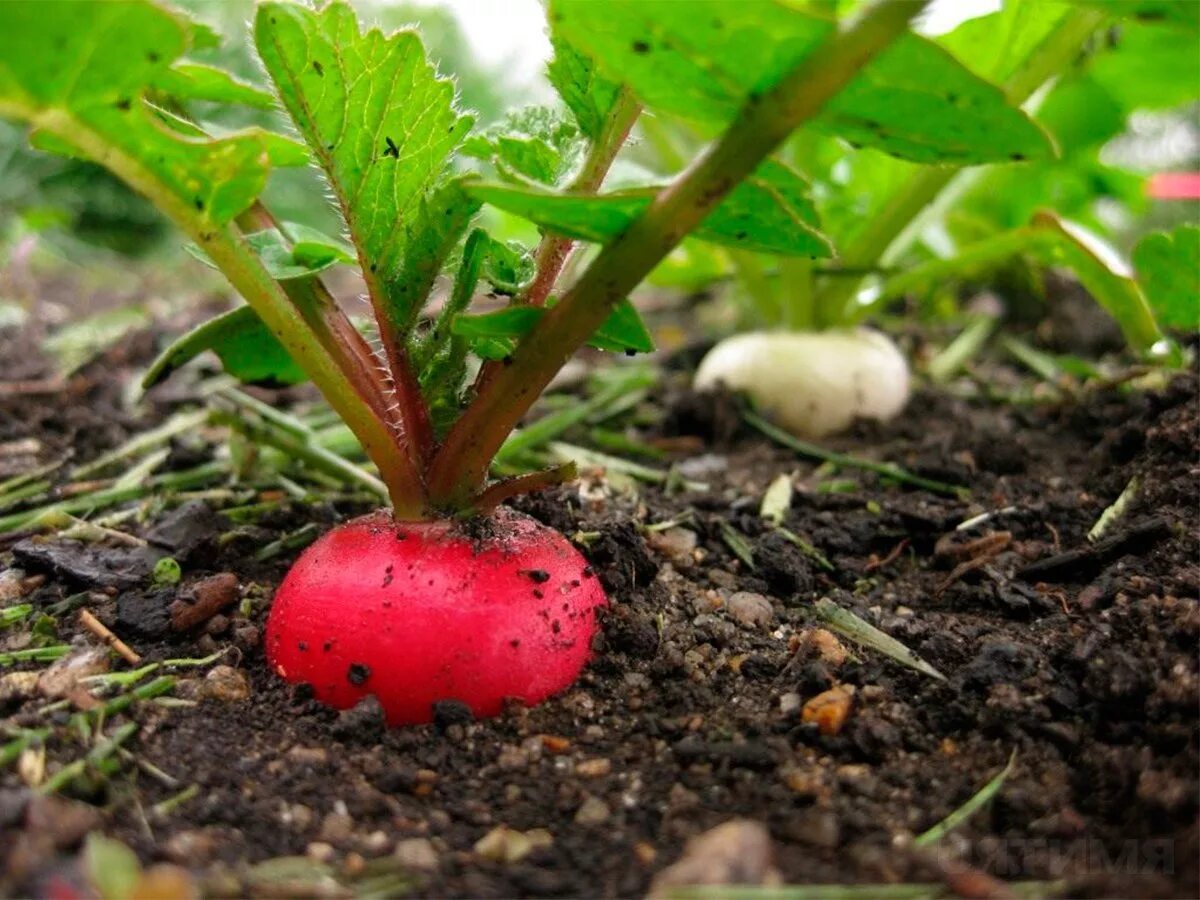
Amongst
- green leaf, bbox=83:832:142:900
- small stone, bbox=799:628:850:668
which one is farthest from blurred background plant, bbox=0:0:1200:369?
green leaf, bbox=83:832:142:900

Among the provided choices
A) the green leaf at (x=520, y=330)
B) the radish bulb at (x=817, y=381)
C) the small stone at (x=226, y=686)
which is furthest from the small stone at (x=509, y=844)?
the radish bulb at (x=817, y=381)

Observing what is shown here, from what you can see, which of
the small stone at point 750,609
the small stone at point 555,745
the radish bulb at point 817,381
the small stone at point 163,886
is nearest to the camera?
the small stone at point 163,886

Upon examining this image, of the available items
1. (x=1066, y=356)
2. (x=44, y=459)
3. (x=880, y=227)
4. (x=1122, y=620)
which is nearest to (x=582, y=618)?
(x=1122, y=620)

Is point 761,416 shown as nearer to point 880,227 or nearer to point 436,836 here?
point 880,227

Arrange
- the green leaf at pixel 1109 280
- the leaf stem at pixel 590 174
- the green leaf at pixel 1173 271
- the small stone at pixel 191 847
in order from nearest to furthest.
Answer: the small stone at pixel 191 847, the leaf stem at pixel 590 174, the green leaf at pixel 1173 271, the green leaf at pixel 1109 280

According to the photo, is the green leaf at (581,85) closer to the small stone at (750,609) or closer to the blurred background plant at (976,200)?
the blurred background plant at (976,200)

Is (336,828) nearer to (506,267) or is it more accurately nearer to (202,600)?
(202,600)

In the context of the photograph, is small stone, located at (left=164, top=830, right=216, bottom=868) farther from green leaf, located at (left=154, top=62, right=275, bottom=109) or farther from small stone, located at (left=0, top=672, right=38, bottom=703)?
green leaf, located at (left=154, top=62, right=275, bottom=109)
